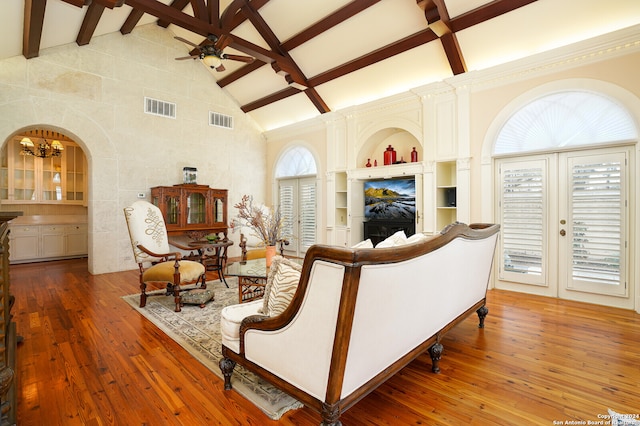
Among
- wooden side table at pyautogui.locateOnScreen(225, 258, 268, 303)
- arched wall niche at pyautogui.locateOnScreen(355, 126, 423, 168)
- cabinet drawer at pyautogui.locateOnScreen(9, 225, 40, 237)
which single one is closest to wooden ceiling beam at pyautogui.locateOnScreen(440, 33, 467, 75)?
arched wall niche at pyautogui.locateOnScreen(355, 126, 423, 168)

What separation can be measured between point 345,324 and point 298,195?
6.51 m

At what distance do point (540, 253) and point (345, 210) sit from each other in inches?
142

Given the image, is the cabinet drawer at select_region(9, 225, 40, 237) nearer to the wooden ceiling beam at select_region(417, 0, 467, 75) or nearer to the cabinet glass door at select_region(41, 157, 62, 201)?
the cabinet glass door at select_region(41, 157, 62, 201)

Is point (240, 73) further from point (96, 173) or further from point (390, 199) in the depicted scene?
point (390, 199)

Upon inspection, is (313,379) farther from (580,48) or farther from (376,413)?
(580,48)

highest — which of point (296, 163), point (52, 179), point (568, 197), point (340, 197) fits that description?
point (296, 163)

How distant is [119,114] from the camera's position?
19.6ft

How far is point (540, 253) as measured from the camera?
4281 mm

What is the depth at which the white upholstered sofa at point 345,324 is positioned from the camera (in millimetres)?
1367

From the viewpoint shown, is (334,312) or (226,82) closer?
(334,312)

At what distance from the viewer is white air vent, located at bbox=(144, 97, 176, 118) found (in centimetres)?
634

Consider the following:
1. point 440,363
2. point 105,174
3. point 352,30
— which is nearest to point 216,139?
point 105,174

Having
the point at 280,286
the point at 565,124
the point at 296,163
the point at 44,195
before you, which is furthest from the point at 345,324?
the point at 44,195

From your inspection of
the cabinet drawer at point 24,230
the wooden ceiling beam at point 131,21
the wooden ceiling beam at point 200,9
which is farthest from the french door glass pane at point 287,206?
the cabinet drawer at point 24,230
